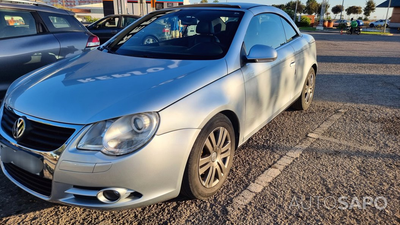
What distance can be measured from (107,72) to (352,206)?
2.26 meters

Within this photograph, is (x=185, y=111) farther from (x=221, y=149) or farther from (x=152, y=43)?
(x=152, y=43)

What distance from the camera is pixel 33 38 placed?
449 cm

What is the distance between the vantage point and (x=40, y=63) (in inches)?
175

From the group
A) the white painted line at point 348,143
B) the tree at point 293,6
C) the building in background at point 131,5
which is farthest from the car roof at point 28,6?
the tree at point 293,6

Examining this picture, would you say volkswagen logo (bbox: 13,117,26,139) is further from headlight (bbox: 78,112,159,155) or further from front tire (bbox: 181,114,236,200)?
front tire (bbox: 181,114,236,200)

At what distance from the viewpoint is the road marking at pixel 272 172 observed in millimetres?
2504

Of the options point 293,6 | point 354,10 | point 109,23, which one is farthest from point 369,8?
point 109,23

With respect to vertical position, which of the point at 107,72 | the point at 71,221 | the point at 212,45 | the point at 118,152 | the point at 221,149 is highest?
the point at 212,45

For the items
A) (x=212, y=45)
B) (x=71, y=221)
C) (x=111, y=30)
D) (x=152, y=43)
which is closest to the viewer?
(x=71, y=221)

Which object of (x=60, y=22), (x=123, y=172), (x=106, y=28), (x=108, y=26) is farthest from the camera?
(x=108, y=26)

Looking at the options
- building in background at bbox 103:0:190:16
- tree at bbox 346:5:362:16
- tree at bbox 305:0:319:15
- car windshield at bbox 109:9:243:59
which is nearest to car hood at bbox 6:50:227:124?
car windshield at bbox 109:9:243:59

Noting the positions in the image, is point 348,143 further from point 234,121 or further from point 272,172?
point 234,121

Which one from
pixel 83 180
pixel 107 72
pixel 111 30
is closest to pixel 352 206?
pixel 83 180

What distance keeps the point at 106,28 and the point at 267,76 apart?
8.75 metres
